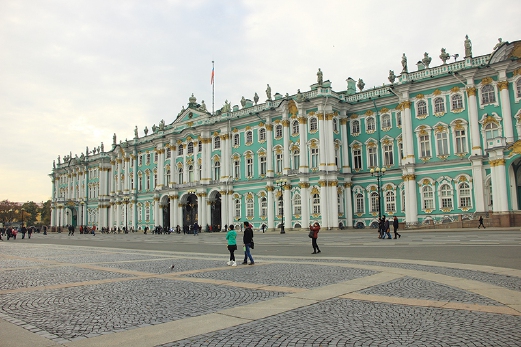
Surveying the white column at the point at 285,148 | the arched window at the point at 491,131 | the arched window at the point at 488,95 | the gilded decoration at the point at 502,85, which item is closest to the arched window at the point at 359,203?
the white column at the point at 285,148

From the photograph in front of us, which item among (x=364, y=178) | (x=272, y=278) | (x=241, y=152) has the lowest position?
(x=272, y=278)

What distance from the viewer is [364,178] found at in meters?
53.2

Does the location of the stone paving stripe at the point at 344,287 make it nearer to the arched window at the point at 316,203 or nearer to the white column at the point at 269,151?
the arched window at the point at 316,203

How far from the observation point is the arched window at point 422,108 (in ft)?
155

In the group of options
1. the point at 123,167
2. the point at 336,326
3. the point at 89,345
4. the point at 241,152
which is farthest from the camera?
the point at 123,167

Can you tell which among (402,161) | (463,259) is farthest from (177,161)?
(463,259)

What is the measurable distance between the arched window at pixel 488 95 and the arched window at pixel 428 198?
10.3m

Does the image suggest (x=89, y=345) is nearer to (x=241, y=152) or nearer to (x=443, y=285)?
(x=443, y=285)

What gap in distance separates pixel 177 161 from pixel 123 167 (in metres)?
19.0

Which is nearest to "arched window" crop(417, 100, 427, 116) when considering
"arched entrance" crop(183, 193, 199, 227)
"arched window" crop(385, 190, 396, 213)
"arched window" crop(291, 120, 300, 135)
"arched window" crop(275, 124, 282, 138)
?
"arched window" crop(385, 190, 396, 213)

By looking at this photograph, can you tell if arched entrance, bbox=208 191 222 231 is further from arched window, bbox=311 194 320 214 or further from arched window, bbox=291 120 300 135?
arched window, bbox=311 194 320 214

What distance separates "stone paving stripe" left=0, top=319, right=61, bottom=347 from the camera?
20.8 feet

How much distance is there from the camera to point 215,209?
66.9 meters

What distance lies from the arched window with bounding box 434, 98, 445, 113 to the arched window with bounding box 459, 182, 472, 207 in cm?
824
